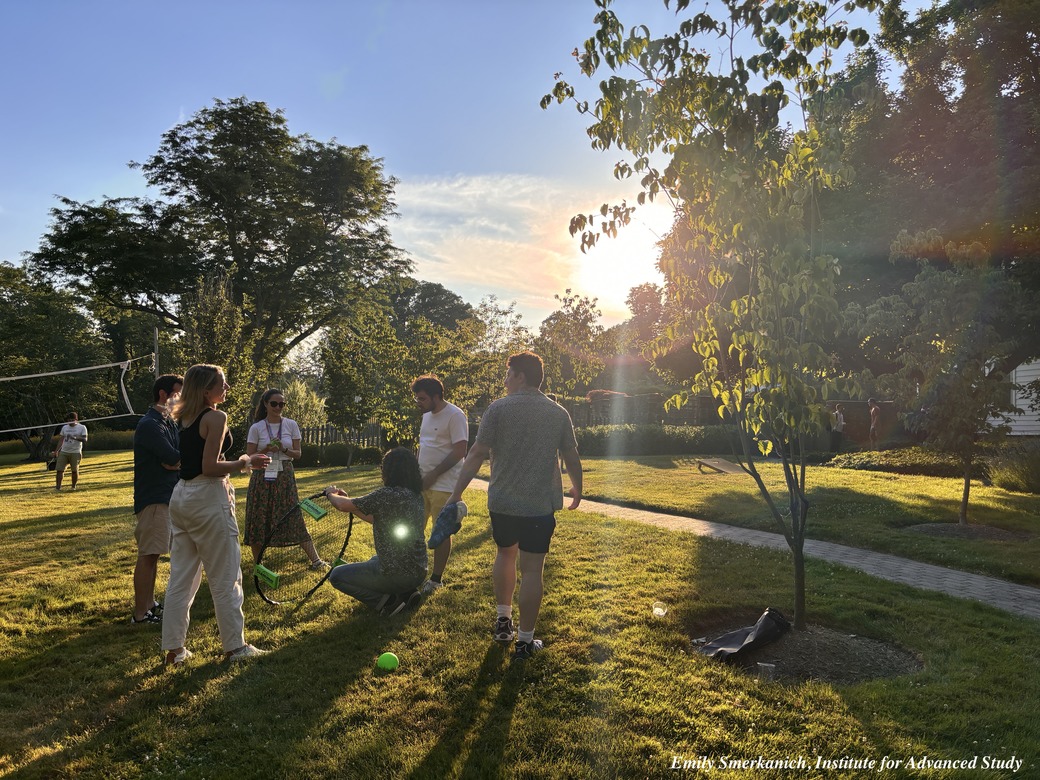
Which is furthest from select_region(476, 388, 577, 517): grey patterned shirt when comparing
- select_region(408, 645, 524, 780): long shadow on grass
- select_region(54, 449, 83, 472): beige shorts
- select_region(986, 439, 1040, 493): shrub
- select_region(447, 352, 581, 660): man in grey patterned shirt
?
select_region(54, 449, 83, 472): beige shorts

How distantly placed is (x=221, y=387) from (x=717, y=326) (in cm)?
336

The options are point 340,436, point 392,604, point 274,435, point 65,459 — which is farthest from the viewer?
point 340,436

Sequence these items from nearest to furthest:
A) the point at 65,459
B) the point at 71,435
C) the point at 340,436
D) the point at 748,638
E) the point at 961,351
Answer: the point at 748,638 < the point at 961,351 < the point at 71,435 < the point at 65,459 < the point at 340,436

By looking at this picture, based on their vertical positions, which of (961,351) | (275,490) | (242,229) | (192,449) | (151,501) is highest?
(242,229)

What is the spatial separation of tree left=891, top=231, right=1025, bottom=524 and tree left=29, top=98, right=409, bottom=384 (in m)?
23.2

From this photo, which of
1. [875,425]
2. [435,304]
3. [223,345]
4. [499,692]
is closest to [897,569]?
[499,692]

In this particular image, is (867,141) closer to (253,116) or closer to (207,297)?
(207,297)

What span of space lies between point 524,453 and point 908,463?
15.8m

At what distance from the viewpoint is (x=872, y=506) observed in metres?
10.8

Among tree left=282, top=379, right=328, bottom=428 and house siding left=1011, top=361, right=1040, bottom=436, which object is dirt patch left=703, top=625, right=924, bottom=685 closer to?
house siding left=1011, top=361, right=1040, bottom=436

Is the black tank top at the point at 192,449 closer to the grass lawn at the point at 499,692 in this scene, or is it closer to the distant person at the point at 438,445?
the grass lawn at the point at 499,692

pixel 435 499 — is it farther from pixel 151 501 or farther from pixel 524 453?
pixel 151 501

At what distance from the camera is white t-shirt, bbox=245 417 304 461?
21.4 feet

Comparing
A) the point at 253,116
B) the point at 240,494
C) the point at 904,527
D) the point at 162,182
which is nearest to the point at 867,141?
the point at 904,527
